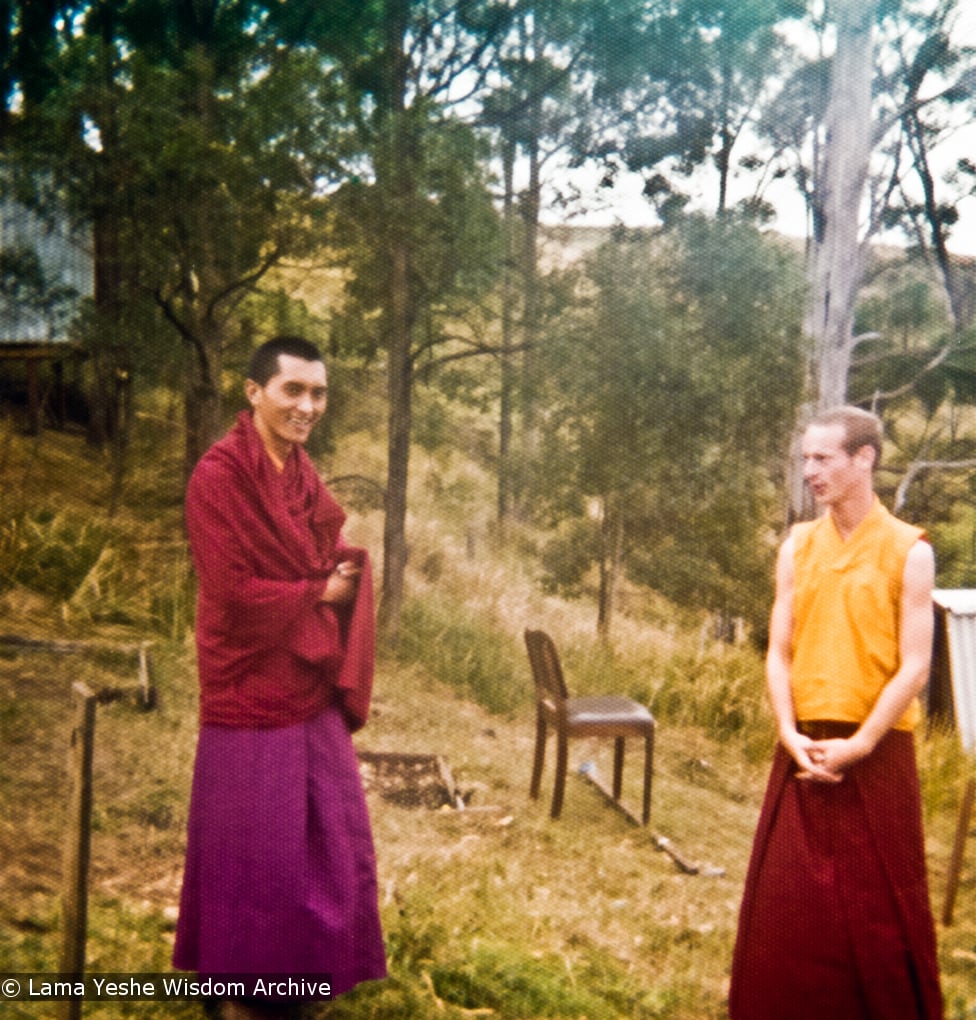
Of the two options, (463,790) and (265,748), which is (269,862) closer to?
→ (265,748)

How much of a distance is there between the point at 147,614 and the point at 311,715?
1602 mm

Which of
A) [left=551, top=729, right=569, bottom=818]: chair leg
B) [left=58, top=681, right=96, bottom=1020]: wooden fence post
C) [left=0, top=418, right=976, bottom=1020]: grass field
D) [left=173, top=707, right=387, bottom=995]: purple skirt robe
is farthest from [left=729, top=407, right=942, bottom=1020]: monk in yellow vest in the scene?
[left=58, top=681, right=96, bottom=1020]: wooden fence post

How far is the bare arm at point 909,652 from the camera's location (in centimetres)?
219

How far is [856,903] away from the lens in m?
2.26

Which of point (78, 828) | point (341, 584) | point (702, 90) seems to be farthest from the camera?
point (702, 90)

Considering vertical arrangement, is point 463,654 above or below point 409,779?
above

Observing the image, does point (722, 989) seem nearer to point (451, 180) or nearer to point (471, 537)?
point (471, 537)

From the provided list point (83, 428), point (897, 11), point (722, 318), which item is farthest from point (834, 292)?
point (83, 428)

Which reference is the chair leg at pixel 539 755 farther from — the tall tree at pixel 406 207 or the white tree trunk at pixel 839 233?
the white tree trunk at pixel 839 233

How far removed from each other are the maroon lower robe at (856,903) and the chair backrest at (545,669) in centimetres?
142

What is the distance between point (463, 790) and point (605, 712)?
23.3 inches

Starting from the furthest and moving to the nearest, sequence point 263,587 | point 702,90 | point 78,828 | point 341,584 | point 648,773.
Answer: point 702,90 < point 648,773 < point 341,584 < point 263,587 < point 78,828

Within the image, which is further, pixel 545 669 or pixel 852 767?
pixel 545 669

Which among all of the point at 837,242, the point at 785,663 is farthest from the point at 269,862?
the point at 837,242
